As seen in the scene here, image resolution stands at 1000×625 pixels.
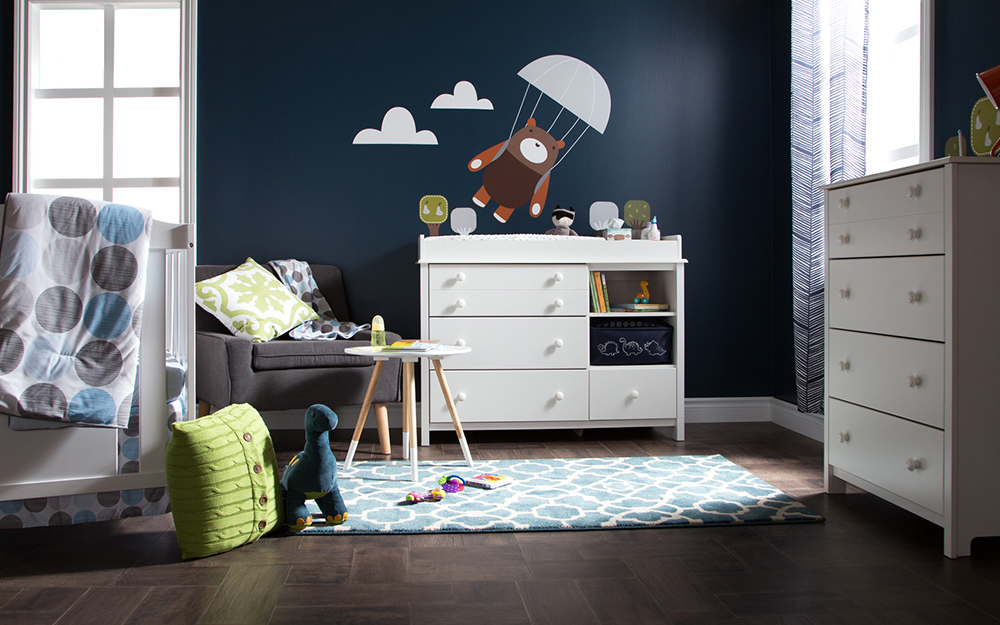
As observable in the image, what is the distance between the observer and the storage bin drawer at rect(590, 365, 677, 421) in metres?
3.30

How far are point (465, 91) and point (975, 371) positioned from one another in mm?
2555

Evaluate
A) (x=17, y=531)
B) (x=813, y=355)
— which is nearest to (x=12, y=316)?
(x=17, y=531)

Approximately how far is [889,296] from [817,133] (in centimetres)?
137

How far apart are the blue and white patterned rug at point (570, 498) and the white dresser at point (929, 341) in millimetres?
313

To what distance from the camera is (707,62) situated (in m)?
3.82

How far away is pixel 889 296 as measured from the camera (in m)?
2.11

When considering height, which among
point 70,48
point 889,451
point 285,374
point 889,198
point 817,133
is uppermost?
point 70,48

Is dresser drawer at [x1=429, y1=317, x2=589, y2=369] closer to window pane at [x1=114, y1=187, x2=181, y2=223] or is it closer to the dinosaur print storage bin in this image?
the dinosaur print storage bin

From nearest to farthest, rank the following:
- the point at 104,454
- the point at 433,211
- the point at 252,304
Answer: the point at 104,454, the point at 252,304, the point at 433,211

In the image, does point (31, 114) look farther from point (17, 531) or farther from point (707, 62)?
point (707, 62)

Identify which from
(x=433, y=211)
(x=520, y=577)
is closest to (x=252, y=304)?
(x=433, y=211)

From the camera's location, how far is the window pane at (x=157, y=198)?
366 centimetres

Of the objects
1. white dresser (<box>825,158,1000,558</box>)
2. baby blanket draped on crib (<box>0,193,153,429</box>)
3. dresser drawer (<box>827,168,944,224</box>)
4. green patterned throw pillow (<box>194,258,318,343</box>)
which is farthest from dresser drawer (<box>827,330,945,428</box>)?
green patterned throw pillow (<box>194,258,318,343</box>)

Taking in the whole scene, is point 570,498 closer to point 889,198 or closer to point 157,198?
point 889,198
